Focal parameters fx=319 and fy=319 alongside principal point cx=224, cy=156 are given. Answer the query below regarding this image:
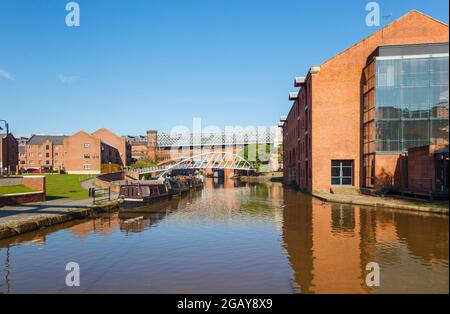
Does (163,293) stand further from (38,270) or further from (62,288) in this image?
(38,270)

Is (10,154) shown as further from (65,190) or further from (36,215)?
(36,215)

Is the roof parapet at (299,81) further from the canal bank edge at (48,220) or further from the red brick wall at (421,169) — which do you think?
the canal bank edge at (48,220)

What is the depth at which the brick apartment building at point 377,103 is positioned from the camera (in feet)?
95.7

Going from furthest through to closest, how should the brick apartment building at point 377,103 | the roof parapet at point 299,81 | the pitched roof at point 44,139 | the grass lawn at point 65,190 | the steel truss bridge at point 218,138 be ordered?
1. the steel truss bridge at point 218,138
2. the pitched roof at point 44,139
3. the roof parapet at point 299,81
4. the grass lawn at point 65,190
5. the brick apartment building at point 377,103

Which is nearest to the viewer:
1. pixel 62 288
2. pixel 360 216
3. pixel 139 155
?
pixel 62 288

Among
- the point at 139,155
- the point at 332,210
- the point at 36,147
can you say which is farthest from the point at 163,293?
the point at 139,155

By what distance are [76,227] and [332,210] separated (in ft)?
56.0

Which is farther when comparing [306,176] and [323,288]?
[306,176]

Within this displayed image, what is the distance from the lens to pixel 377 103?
3089 cm

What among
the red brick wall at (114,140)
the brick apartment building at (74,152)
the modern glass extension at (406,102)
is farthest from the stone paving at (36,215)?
the red brick wall at (114,140)

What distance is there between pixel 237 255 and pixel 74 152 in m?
79.2

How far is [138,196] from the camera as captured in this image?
26.8m

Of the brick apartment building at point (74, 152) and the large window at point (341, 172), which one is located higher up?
the brick apartment building at point (74, 152)

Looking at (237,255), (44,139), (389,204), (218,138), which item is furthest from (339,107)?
(218,138)
